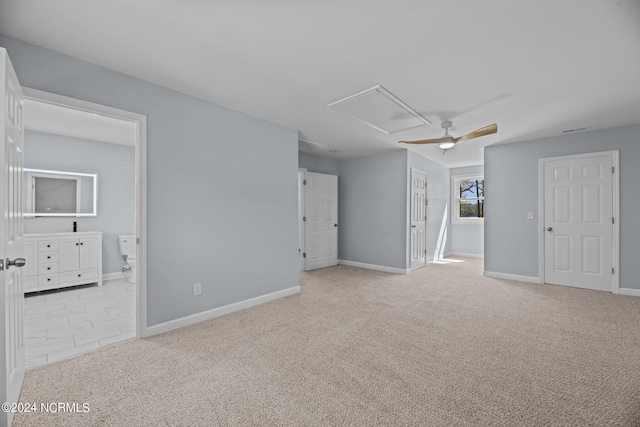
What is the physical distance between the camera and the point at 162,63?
2.31 m

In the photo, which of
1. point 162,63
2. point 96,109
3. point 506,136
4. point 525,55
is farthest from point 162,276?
point 506,136

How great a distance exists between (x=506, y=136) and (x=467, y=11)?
342 cm

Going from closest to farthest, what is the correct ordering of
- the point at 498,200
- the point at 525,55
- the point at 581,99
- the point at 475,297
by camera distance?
the point at 525,55, the point at 581,99, the point at 475,297, the point at 498,200

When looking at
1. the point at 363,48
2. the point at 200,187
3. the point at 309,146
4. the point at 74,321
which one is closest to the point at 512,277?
the point at 309,146

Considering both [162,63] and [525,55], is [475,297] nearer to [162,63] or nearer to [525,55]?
Result: [525,55]

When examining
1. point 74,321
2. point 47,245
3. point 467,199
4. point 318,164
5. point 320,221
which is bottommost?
point 74,321

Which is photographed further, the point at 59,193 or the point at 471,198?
the point at 471,198

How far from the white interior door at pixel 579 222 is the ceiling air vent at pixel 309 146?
3.89 meters

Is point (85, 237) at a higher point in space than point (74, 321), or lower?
higher

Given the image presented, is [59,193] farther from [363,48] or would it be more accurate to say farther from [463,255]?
[463,255]

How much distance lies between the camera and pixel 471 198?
7352 mm

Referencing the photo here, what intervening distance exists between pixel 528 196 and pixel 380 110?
11.0ft

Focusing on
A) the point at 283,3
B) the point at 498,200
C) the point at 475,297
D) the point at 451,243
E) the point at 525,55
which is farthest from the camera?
the point at 451,243

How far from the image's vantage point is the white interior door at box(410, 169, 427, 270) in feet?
18.1
